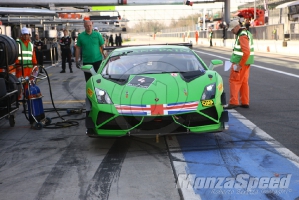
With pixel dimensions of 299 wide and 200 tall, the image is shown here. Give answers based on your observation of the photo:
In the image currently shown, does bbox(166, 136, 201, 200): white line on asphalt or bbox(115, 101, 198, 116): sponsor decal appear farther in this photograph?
bbox(115, 101, 198, 116): sponsor decal

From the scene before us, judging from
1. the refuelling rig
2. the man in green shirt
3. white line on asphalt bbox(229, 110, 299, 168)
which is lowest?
white line on asphalt bbox(229, 110, 299, 168)

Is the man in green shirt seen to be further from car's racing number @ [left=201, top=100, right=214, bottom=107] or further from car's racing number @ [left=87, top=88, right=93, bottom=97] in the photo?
car's racing number @ [left=201, top=100, right=214, bottom=107]

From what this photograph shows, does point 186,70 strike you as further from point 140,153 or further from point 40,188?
point 40,188

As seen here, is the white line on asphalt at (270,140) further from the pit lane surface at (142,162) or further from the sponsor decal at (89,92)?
the sponsor decal at (89,92)

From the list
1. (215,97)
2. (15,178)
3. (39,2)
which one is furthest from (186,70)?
(39,2)

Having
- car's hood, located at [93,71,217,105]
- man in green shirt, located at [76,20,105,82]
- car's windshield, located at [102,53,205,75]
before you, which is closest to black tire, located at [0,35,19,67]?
man in green shirt, located at [76,20,105,82]

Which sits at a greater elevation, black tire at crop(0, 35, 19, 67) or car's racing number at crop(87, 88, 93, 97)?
black tire at crop(0, 35, 19, 67)

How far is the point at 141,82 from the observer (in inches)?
263

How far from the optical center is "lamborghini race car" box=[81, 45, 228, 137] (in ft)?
20.0

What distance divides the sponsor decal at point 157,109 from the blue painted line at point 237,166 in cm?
55

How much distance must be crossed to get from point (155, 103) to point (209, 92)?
844 mm

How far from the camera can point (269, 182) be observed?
4.78 m

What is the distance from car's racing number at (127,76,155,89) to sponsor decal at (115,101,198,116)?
0.46m

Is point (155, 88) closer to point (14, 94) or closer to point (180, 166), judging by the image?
point (180, 166)
